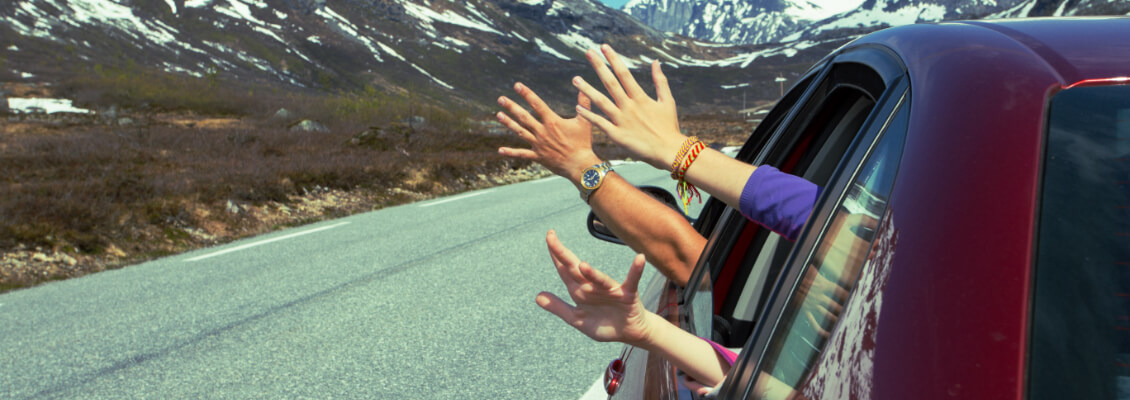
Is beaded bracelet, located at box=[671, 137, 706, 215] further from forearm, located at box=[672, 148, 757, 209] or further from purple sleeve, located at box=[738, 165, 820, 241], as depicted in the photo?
purple sleeve, located at box=[738, 165, 820, 241]

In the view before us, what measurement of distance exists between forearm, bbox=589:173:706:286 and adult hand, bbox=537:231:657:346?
0.61 meters

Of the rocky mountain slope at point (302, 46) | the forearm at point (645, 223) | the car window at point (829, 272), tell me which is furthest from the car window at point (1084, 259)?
the rocky mountain slope at point (302, 46)

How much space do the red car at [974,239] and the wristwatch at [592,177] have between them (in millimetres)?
687

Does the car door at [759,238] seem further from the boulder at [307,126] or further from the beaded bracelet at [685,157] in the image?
the boulder at [307,126]

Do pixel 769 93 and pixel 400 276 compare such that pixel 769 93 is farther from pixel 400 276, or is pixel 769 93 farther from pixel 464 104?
pixel 400 276

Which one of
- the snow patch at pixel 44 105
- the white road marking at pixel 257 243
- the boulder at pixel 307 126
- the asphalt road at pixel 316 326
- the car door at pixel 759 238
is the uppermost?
the car door at pixel 759 238

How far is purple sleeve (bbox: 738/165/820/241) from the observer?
151 cm

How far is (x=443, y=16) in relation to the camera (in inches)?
7603

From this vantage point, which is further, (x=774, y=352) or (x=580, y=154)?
(x=580, y=154)

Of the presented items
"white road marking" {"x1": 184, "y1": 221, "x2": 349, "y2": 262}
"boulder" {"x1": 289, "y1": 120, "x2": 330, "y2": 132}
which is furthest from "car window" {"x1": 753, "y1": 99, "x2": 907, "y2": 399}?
"boulder" {"x1": 289, "y1": 120, "x2": 330, "y2": 132}

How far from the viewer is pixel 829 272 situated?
3.23 ft

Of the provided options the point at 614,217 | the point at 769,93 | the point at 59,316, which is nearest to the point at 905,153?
the point at 614,217

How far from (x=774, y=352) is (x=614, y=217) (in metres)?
0.77

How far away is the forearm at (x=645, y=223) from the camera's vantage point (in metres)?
1.73
